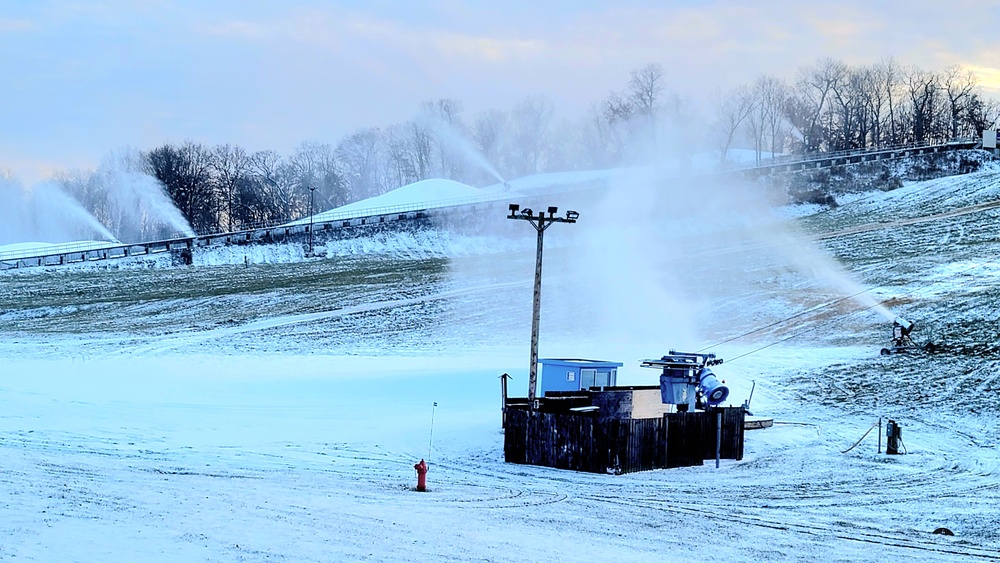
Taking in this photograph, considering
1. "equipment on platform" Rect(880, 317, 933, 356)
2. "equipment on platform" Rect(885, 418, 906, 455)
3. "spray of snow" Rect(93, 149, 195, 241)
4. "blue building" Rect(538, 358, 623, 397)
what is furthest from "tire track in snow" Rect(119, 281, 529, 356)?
"spray of snow" Rect(93, 149, 195, 241)

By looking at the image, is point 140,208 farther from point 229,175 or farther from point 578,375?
point 578,375

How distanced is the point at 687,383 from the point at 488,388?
450 inches

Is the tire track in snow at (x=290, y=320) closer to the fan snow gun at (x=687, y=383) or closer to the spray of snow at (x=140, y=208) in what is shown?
the fan snow gun at (x=687, y=383)

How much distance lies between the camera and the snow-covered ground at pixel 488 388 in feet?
60.8

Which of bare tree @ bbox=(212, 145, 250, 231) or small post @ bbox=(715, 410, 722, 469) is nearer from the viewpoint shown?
small post @ bbox=(715, 410, 722, 469)

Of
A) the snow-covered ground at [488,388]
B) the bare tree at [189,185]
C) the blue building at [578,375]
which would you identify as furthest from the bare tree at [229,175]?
the blue building at [578,375]

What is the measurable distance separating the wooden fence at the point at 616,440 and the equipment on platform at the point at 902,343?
835 inches

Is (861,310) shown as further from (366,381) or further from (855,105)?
(855,105)

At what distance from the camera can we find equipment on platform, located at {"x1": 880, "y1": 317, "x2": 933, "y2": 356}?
4894 cm

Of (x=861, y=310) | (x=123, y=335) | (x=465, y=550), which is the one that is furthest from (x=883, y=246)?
(x=465, y=550)

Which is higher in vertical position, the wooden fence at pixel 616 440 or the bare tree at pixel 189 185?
the bare tree at pixel 189 185

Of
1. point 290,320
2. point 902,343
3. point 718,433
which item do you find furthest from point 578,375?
point 290,320

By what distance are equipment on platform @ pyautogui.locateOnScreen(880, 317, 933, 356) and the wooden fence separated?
21214 mm

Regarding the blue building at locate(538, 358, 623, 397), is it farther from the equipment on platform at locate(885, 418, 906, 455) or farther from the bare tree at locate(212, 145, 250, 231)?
the bare tree at locate(212, 145, 250, 231)
